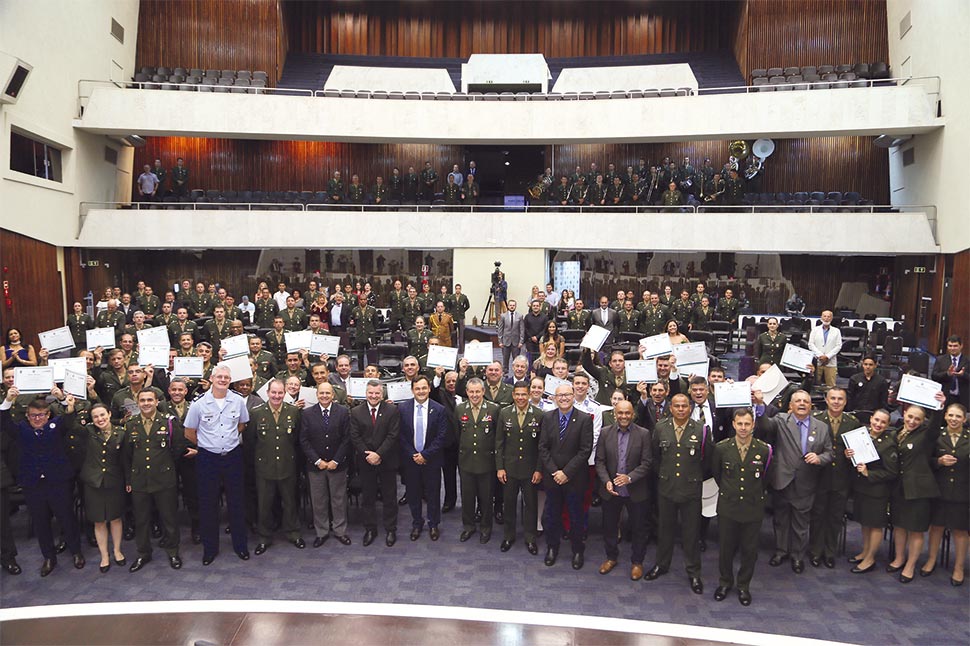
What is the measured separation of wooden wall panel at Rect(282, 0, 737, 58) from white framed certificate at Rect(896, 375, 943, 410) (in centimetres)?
2182

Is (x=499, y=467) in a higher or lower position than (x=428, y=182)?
lower

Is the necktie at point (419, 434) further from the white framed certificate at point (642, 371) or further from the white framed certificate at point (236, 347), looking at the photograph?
the white framed certificate at point (236, 347)

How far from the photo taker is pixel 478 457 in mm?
6895

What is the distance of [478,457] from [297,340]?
372 cm

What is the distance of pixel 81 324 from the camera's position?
13516 millimetres

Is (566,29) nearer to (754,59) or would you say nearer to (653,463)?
(754,59)

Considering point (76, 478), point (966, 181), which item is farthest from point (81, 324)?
point (966, 181)

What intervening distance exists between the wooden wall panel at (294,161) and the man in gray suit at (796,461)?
19.3 meters

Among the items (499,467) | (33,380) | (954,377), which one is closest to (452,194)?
(954,377)

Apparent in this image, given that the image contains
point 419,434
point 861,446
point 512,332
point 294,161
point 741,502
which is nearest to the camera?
point 741,502

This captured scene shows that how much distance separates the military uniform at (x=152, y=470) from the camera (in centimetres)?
626

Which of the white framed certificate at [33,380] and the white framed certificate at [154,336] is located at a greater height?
the white framed certificate at [154,336]

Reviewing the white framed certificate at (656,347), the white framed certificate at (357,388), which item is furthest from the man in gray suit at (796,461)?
the white framed certificate at (357,388)

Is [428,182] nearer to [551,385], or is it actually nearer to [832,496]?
[551,385]
